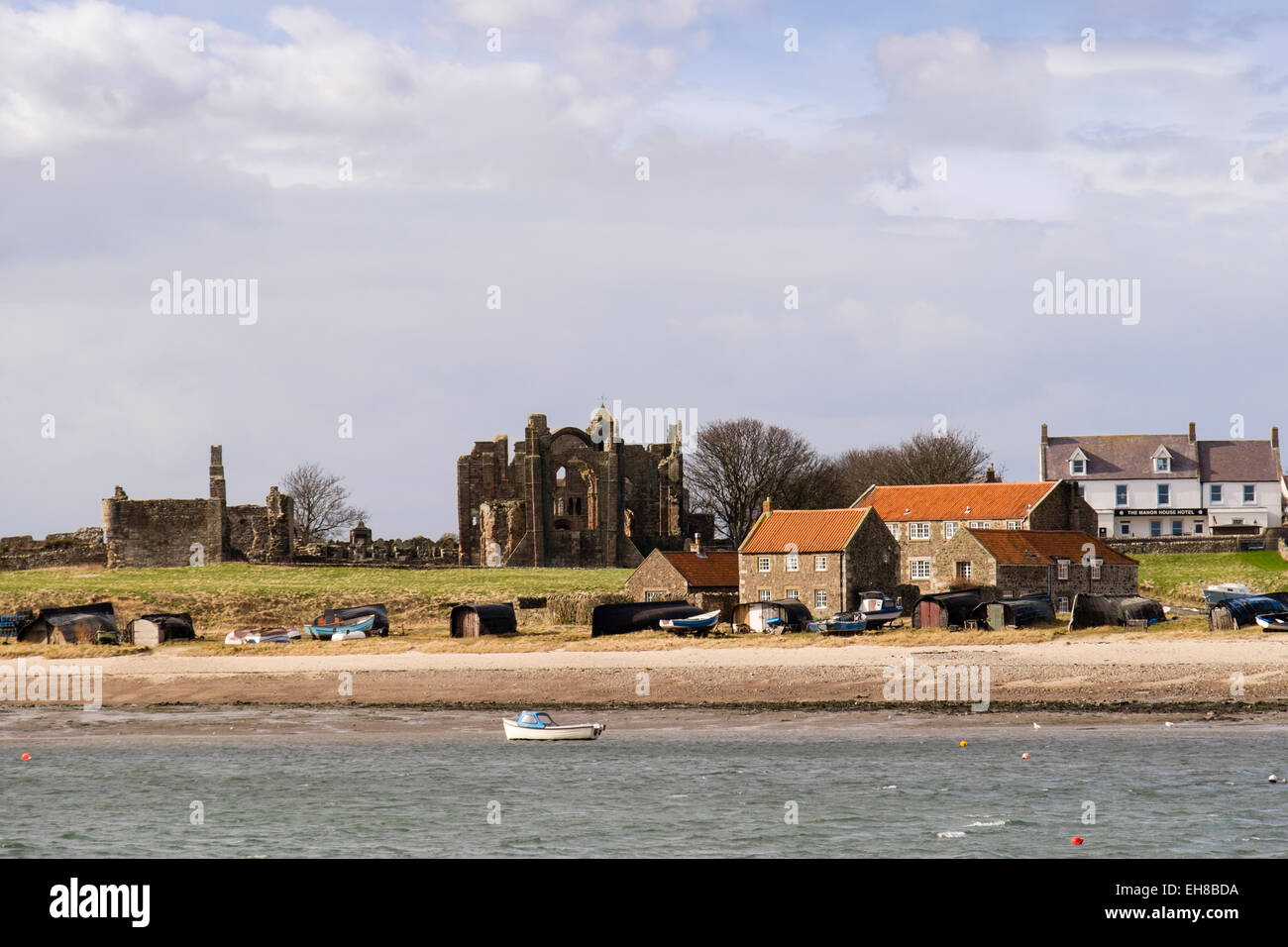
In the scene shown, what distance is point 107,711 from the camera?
4478 centimetres

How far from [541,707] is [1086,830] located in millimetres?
20957

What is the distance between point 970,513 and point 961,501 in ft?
4.66

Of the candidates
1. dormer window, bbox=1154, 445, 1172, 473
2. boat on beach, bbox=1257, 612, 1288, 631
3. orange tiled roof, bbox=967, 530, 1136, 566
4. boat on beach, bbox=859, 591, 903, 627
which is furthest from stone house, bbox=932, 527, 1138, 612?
dormer window, bbox=1154, 445, 1172, 473

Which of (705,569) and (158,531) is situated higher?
(158,531)

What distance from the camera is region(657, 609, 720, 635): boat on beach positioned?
5744 cm

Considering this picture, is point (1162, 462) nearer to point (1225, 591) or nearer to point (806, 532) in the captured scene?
point (1225, 591)

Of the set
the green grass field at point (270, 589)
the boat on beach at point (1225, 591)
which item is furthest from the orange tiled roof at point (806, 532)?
the boat on beach at point (1225, 591)

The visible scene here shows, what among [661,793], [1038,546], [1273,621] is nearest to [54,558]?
[1038,546]

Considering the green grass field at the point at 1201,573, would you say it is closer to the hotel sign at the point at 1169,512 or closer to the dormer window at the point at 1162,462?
the hotel sign at the point at 1169,512

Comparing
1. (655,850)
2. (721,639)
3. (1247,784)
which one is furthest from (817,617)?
(655,850)

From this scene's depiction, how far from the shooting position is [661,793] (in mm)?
28828

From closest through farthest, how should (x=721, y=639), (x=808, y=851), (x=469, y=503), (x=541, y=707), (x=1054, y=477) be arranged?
1. (x=808, y=851)
2. (x=541, y=707)
3. (x=721, y=639)
4. (x=1054, y=477)
5. (x=469, y=503)

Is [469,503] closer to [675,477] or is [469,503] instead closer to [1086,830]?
[675,477]

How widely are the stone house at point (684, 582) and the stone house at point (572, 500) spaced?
4169cm
